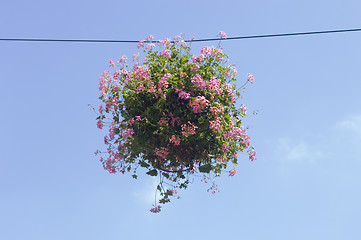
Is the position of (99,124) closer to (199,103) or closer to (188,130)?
(188,130)

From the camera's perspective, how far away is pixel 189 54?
232 inches

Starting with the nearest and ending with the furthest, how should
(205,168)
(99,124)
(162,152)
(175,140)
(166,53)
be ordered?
1. (175,140)
2. (162,152)
3. (205,168)
4. (166,53)
5. (99,124)

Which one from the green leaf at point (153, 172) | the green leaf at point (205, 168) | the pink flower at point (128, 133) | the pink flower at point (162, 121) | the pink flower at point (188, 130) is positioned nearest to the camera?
the pink flower at point (188, 130)

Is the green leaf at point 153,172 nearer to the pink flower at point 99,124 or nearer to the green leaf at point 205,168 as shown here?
the green leaf at point 205,168

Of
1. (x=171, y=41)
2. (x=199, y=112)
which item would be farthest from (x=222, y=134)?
(x=171, y=41)

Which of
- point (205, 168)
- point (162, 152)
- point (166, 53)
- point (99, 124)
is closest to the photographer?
point (162, 152)

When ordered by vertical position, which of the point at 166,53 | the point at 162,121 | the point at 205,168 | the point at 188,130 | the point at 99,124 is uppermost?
the point at 166,53

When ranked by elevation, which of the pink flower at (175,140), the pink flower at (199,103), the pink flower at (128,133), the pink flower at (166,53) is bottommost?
the pink flower at (175,140)

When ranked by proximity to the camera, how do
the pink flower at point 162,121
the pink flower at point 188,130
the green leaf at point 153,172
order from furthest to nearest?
1. the green leaf at point 153,172
2. the pink flower at point 162,121
3. the pink flower at point 188,130

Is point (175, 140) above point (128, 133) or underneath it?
underneath

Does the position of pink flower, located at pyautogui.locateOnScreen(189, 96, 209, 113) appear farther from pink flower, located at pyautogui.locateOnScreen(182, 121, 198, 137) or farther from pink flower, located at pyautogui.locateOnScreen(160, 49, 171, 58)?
pink flower, located at pyautogui.locateOnScreen(160, 49, 171, 58)

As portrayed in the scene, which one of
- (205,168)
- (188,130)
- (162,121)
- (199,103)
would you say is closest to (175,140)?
(188,130)

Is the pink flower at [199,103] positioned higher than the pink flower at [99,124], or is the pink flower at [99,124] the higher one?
the pink flower at [99,124]

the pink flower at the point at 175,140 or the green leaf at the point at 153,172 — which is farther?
the green leaf at the point at 153,172
